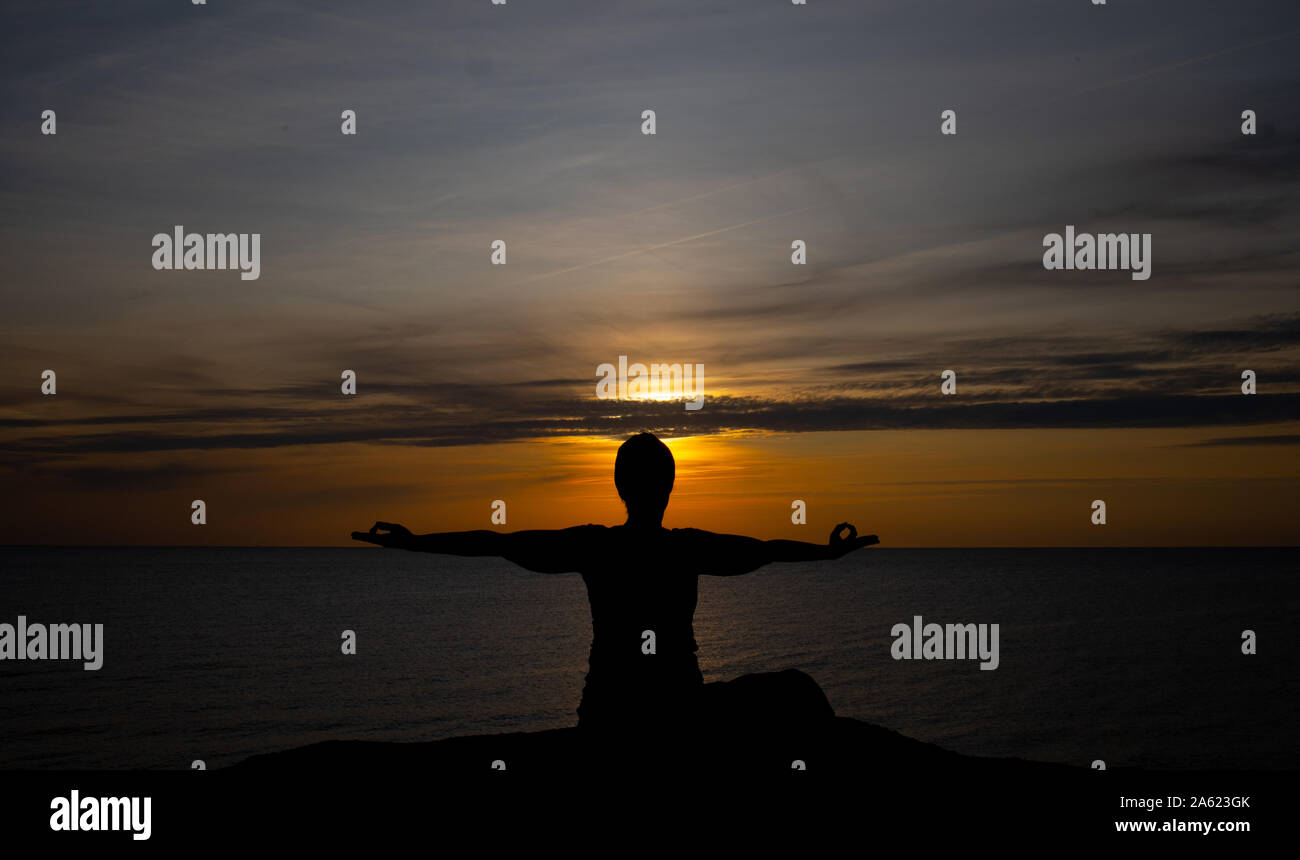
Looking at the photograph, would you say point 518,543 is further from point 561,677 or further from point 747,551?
point 561,677

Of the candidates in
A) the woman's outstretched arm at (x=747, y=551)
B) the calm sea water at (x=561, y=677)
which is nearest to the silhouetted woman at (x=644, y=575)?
the woman's outstretched arm at (x=747, y=551)

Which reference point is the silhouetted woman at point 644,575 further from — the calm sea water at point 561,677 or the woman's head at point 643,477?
the calm sea water at point 561,677

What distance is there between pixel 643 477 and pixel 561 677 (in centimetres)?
5294

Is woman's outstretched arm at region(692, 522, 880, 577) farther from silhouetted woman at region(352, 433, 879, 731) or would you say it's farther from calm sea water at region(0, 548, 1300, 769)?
calm sea water at region(0, 548, 1300, 769)

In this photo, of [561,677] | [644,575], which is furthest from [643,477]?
[561,677]

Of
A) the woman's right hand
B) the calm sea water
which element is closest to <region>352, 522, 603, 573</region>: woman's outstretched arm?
the woman's right hand

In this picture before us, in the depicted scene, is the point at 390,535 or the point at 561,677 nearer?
the point at 390,535

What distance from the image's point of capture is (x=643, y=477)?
533cm

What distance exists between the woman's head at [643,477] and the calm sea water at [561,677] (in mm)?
37994

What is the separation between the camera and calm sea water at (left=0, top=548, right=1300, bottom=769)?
136ft

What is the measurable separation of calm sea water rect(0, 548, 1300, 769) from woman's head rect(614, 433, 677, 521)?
37994 millimetres

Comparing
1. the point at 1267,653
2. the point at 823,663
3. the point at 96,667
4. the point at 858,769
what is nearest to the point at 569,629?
the point at 823,663
